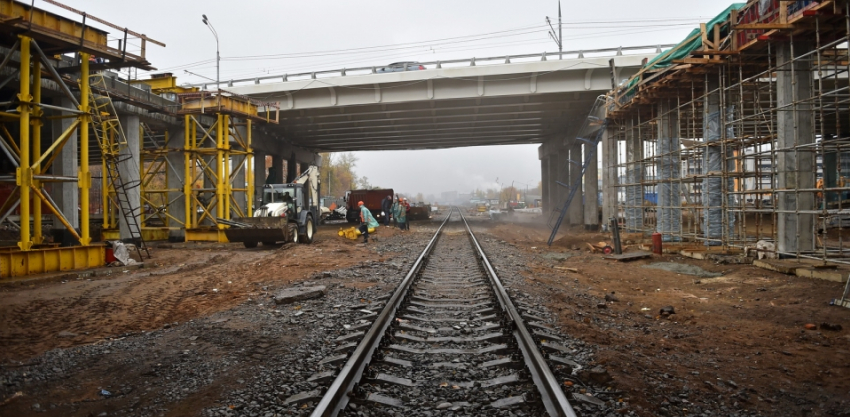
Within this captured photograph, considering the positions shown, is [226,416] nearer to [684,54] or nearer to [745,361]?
[745,361]

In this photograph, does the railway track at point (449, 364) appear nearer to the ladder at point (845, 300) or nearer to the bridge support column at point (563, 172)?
the ladder at point (845, 300)

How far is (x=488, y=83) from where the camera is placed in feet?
82.0

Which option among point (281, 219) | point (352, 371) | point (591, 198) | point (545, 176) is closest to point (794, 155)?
point (352, 371)

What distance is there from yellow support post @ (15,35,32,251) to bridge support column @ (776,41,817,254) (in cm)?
1590

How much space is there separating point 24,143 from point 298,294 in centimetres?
787

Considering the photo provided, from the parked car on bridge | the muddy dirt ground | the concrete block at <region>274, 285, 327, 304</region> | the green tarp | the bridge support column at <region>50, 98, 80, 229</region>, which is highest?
the parked car on bridge

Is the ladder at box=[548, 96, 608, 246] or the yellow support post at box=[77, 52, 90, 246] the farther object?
the ladder at box=[548, 96, 608, 246]

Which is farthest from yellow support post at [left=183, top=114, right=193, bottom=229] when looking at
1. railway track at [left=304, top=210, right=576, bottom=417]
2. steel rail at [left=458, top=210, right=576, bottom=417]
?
steel rail at [left=458, top=210, right=576, bottom=417]

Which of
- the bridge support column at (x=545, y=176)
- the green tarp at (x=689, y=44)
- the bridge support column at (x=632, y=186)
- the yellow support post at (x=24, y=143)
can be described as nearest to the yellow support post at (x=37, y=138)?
the yellow support post at (x=24, y=143)

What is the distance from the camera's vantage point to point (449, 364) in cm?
496

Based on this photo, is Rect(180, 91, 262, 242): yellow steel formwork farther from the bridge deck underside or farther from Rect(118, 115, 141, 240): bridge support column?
the bridge deck underside

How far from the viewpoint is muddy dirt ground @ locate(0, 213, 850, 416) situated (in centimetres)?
429

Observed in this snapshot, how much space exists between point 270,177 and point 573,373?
2736 cm

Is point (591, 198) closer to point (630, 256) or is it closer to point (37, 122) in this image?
point (630, 256)
